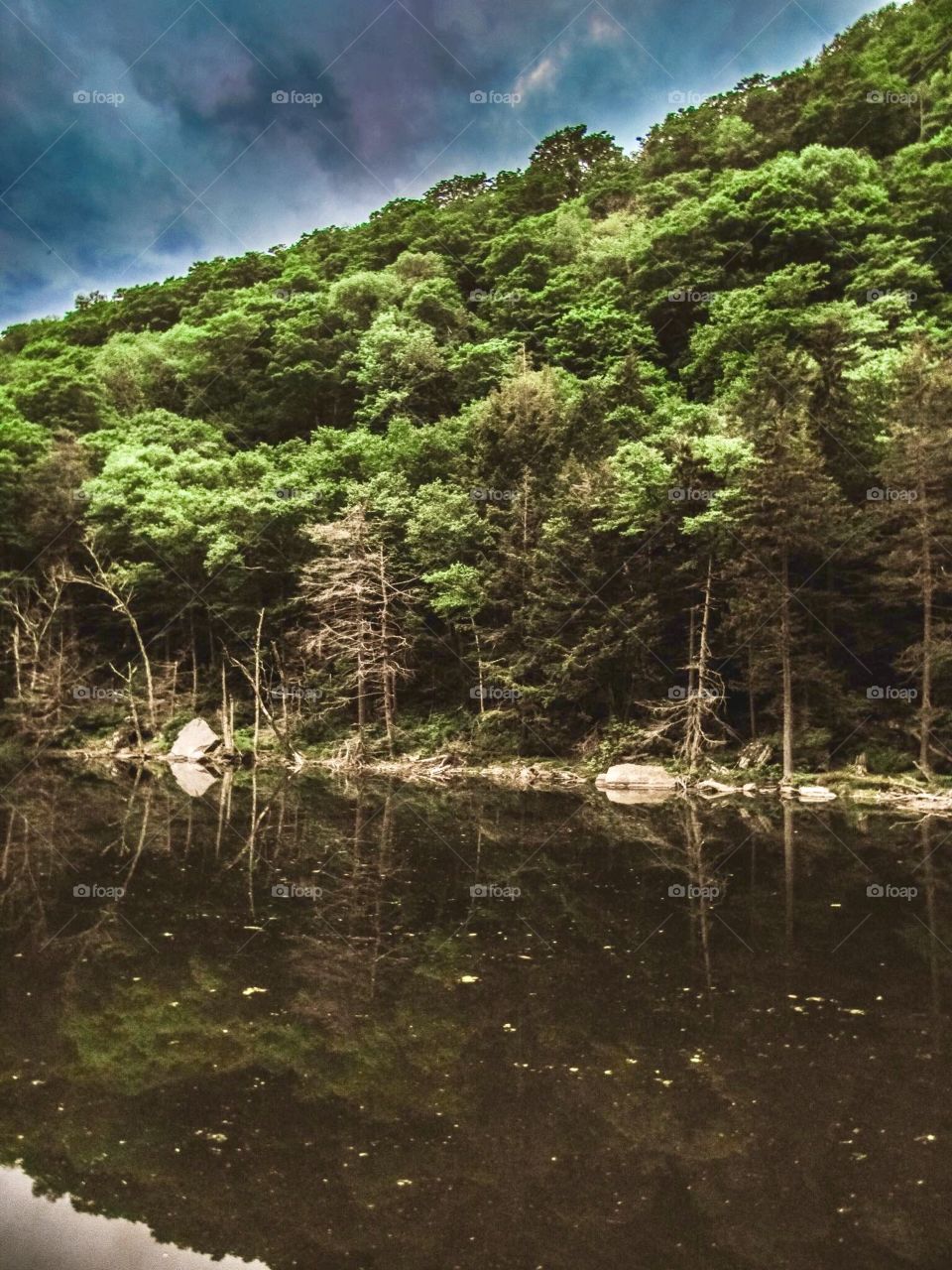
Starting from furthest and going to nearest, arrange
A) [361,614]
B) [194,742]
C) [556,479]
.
Result: 1. [194,742]
2. [556,479]
3. [361,614]

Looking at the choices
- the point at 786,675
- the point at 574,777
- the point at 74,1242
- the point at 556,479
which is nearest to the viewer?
the point at 74,1242

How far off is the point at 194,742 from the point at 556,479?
54.9 ft

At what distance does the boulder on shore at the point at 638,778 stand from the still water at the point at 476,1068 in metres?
11.3

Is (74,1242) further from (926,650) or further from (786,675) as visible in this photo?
(926,650)

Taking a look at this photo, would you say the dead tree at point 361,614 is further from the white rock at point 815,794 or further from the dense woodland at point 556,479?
the white rock at point 815,794

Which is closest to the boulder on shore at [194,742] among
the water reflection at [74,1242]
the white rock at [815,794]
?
the white rock at [815,794]

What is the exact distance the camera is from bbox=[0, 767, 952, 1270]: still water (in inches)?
210

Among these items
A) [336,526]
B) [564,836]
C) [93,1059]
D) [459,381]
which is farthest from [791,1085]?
[459,381]

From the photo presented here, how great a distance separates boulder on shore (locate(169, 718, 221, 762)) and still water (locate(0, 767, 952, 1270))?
19666 millimetres

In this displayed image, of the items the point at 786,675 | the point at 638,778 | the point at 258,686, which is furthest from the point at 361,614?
the point at 786,675

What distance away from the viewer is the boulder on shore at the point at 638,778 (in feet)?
88.2

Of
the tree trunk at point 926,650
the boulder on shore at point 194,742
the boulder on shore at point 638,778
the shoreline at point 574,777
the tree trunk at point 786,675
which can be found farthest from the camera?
the boulder on shore at point 194,742

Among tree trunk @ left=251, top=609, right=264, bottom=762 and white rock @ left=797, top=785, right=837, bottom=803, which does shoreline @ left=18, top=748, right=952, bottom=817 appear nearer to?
white rock @ left=797, top=785, right=837, bottom=803

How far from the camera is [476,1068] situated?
741cm
